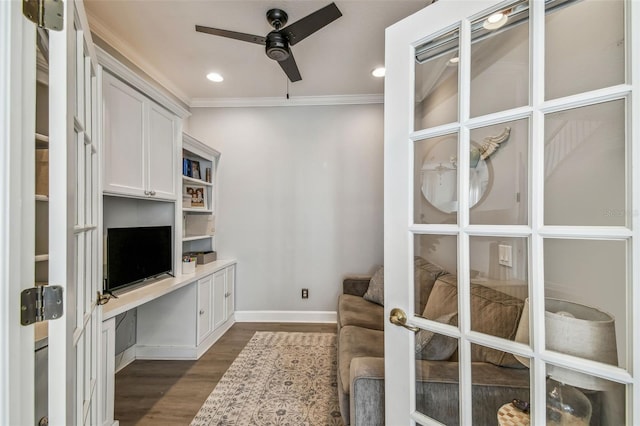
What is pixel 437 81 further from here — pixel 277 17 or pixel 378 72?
pixel 378 72

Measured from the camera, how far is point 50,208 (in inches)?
32.3

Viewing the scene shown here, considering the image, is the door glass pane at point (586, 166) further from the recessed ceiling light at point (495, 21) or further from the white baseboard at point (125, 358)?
the white baseboard at point (125, 358)

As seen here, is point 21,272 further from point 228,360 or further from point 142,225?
point 228,360

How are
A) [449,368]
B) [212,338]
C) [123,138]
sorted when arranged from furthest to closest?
[212,338] < [123,138] < [449,368]

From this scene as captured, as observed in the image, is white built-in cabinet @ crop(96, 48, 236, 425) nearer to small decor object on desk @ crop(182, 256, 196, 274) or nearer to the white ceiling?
small decor object on desk @ crop(182, 256, 196, 274)

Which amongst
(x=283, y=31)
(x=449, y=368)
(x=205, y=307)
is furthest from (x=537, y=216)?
(x=205, y=307)

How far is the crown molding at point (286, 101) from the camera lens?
134 inches

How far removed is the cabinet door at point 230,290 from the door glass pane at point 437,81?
2862 mm

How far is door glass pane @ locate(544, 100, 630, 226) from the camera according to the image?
743 mm

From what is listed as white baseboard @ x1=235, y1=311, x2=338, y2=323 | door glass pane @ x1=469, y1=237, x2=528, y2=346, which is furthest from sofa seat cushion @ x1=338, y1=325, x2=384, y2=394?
white baseboard @ x1=235, y1=311, x2=338, y2=323

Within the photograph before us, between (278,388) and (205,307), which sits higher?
(205,307)

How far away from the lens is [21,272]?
0.70 metres

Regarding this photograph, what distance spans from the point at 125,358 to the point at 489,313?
2977mm

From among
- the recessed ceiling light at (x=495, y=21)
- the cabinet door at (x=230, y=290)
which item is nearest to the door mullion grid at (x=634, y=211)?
the recessed ceiling light at (x=495, y=21)
